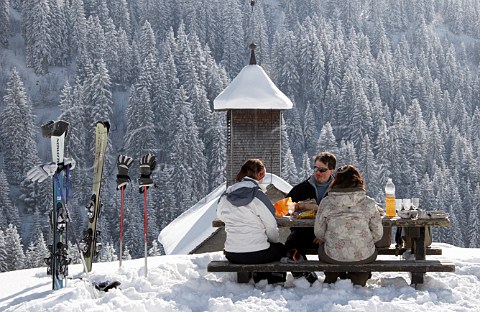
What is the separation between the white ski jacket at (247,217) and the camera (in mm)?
7414

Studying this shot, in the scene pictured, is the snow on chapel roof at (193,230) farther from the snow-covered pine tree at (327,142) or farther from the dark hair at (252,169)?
the snow-covered pine tree at (327,142)

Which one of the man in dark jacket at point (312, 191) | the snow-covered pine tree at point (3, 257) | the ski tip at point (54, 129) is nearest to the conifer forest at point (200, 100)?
the snow-covered pine tree at point (3, 257)

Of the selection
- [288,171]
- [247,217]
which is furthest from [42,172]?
[288,171]

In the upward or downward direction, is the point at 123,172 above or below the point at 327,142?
above

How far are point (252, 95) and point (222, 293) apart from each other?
15.3 m

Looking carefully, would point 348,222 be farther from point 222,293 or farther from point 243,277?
point 222,293

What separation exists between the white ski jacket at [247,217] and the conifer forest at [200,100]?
52257 millimetres

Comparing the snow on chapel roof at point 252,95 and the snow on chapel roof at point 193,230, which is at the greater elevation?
the snow on chapel roof at point 252,95

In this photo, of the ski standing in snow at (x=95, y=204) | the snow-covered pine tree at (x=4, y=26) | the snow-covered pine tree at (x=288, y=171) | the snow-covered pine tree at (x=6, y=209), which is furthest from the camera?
the snow-covered pine tree at (x=4, y=26)

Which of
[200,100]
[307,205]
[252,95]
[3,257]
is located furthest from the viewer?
[200,100]

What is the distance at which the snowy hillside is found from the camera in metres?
6.68

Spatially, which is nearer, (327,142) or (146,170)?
(146,170)

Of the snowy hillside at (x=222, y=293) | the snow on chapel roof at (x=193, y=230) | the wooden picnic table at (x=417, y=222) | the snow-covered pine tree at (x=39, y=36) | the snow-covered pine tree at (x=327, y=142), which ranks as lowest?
the snow-covered pine tree at (x=327, y=142)

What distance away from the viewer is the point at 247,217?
750cm
